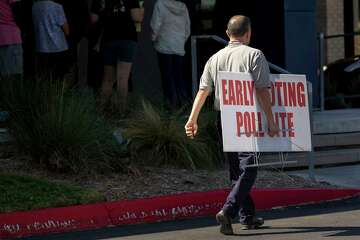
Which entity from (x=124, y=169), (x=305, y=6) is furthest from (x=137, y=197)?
(x=305, y=6)

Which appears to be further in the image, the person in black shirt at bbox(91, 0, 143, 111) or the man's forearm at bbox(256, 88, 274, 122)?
the person in black shirt at bbox(91, 0, 143, 111)

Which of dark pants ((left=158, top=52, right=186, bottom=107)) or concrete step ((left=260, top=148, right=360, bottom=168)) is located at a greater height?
dark pants ((left=158, top=52, right=186, bottom=107))

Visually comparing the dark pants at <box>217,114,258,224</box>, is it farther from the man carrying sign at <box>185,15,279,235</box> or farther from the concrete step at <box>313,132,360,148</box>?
the concrete step at <box>313,132,360,148</box>

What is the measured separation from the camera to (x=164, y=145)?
10523 mm

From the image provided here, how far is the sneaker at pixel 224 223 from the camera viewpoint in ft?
25.5

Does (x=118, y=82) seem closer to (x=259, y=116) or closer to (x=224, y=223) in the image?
(x=259, y=116)

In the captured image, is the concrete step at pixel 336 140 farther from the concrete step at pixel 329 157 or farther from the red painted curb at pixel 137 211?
the red painted curb at pixel 137 211

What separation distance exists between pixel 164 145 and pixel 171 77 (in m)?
1.94

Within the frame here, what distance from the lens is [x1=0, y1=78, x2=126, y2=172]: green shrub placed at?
956cm

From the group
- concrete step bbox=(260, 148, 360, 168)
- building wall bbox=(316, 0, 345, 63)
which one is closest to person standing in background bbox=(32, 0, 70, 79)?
concrete step bbox=(260, 148, 360, 168)

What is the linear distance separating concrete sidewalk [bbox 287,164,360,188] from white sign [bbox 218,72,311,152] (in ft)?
7.72

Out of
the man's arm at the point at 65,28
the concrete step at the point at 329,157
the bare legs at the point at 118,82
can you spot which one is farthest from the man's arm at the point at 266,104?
the man's arm at the point at 65,28

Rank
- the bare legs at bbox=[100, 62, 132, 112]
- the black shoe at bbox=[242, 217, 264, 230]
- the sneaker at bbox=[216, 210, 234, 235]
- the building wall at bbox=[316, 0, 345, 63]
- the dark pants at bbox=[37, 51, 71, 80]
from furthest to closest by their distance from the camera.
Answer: the building wall at bbox=[316, 0, 345, 63], the dark pants at bbox=[37, 51, 71, 80], the bare legs at bbox=[100, 62, 132, 112], the black shoe at bbox=[242, 217, 264, 230], the sneaker at bbox=[216, 210, 234, 235]

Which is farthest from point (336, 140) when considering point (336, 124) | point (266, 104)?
point (266, 104)
